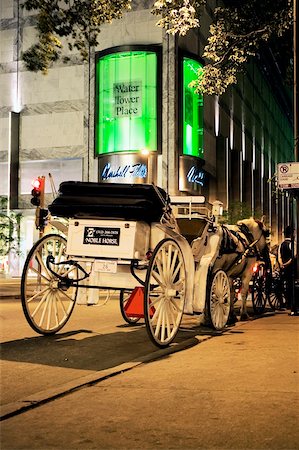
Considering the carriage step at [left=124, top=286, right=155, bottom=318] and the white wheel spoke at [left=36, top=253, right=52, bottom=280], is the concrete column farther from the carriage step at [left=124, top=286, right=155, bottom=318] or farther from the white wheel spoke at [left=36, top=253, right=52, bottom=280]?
the white wheel spoke at [left=36, top=253, right=52, bottom=280]

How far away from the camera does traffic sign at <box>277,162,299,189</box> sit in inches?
539

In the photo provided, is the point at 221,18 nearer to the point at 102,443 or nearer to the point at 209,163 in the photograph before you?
the point at 102,443

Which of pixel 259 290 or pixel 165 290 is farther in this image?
pixel 259 290

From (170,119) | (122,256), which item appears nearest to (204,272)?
(122,256)

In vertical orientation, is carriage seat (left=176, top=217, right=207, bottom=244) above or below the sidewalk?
above

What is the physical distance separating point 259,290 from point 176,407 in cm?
965

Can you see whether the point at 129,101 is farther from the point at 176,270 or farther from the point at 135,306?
the point at 176,270

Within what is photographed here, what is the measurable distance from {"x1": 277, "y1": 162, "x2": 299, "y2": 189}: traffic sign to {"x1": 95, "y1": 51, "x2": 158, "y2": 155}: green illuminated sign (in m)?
27.9

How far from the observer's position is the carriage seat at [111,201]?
8539 millimetres

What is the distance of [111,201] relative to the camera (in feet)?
28.3

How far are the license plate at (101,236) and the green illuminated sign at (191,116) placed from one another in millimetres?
33638

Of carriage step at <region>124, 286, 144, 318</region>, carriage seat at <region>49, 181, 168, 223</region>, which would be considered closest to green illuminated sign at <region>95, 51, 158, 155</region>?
carriage step at <region>124, 286, 144, 318</region>

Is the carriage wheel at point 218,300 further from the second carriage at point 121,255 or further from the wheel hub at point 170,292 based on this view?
the wheel hub at point 170,292

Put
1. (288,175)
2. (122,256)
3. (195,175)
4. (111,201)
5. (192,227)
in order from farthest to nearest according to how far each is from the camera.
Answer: (195,175) → (288,175) → (192,227) → (111,201) → (122,256)
